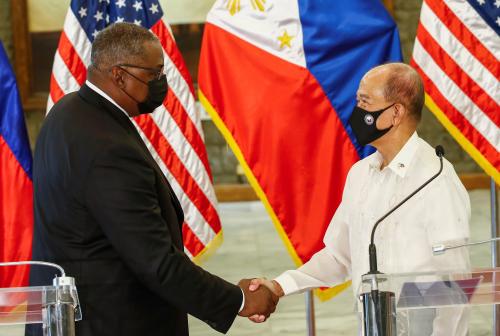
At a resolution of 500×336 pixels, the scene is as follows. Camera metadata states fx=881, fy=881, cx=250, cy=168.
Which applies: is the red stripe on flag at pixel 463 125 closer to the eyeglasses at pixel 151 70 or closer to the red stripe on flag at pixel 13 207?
the eyeglasses at pixel 151 70

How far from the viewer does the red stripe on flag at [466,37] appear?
414 centimetres

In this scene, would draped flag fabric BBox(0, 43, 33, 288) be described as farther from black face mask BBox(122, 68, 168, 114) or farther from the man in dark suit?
black face mask BBox(122, 68, 168, 114)

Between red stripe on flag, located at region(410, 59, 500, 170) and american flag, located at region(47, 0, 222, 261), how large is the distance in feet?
3.72

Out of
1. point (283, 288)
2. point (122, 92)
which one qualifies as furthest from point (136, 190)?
point (283, 288)

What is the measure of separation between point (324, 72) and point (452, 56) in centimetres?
62

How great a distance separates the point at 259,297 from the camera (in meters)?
2.90

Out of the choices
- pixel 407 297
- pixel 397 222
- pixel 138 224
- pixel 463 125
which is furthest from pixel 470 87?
pixel 407 297

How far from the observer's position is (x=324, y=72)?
4.05 meters

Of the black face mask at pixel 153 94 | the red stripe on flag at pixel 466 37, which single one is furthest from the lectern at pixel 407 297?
the red stripe on flag at pixel 466 37

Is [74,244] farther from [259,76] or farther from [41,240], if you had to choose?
[259,76]

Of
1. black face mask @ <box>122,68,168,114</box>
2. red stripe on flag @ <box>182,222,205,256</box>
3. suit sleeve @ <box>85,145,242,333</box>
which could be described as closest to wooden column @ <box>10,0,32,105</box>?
red stripe on flag @ <box>182,222,205,256</box>

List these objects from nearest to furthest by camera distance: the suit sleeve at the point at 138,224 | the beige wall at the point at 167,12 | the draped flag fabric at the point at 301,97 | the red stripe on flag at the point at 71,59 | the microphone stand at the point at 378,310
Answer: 1. the microphone stand at the point at 378,310
2. the suit sleeve at the point at 138,224
3. the draped flag fabric at the point at 301,97
4. the red stripe on flag at the point at 71,59
5. the beige wall at the point at 167,12

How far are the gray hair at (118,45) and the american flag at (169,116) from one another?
58.9 inches

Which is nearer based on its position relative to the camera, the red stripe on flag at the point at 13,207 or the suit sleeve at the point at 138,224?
the suit sleeve at the point at 138,224
